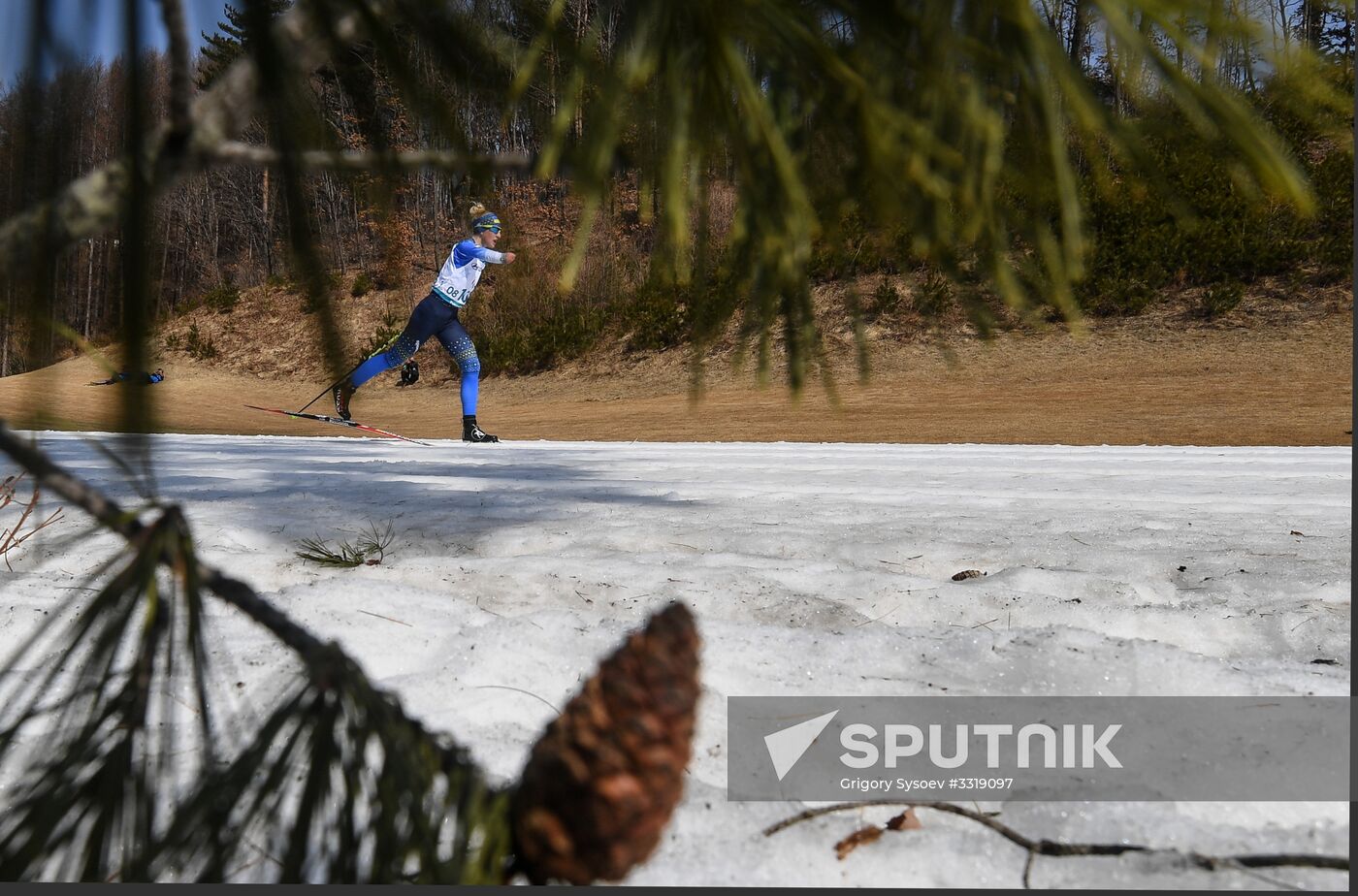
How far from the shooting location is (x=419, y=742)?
0.53m

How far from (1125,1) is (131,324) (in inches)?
23.1

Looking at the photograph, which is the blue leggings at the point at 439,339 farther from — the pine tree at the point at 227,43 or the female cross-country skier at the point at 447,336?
the pine tree at the point at 227,43

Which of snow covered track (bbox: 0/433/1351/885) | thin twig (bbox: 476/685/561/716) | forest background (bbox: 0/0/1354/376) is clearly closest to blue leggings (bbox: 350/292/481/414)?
snow covered track (bbox: 0/433/1351/885)

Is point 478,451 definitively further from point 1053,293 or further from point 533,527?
point 1053,293

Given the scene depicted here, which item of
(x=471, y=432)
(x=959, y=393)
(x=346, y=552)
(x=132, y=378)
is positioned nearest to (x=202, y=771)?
(x=132, y=378)

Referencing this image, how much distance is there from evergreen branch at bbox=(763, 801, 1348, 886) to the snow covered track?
12 millimetres

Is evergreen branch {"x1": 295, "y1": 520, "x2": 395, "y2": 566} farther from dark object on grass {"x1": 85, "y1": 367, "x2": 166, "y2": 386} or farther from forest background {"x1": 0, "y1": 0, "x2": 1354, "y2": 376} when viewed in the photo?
dark object on grass {"x1": 85, "y1": 367, "x2": 166, "y2": 386}

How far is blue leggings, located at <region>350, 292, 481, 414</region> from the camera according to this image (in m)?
5.64

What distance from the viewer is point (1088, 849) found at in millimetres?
697

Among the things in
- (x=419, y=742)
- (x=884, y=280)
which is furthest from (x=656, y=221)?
(x=884, y=280)

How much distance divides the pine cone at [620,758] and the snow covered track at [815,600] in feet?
0.78

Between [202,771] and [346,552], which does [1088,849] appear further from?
[346,552]

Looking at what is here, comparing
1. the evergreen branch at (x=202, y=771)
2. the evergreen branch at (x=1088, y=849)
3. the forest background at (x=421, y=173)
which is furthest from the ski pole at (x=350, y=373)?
the evergreen branch at (x=1088, y=849)

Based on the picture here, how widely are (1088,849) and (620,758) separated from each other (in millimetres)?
461
